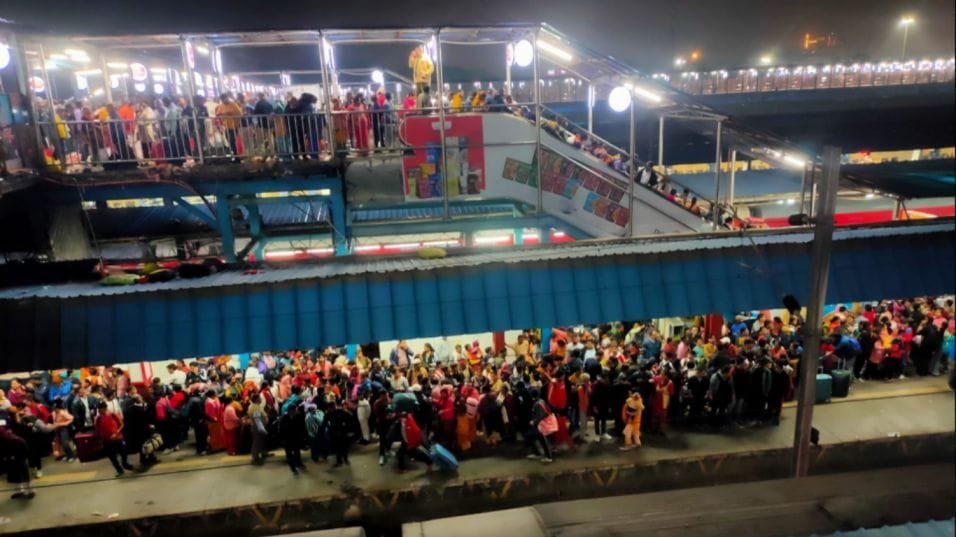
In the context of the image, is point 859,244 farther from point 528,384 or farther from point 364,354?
point 364,354

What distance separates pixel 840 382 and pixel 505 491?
895cm

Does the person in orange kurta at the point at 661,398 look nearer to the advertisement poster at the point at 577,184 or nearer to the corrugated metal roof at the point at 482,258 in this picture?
the corrugated metal roof at the point at 482,258

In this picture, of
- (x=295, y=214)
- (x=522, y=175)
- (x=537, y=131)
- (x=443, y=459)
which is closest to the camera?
(x=443, y=459)

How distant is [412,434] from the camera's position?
11.0 metres

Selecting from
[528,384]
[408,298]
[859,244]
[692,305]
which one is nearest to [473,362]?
[528,384]

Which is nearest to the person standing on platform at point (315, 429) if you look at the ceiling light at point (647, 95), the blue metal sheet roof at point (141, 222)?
the blue metal sheet roof at point (141, 222)

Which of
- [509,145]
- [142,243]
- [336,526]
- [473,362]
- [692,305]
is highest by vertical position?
[509,145]

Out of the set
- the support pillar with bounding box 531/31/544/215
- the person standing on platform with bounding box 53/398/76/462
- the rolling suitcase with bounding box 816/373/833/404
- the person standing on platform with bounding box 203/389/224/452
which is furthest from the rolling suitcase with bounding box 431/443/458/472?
the rolling suitcase with bounding box 816/373/833/404

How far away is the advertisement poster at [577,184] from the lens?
42.5 ft

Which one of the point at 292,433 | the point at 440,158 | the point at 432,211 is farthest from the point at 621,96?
the point at 292,433

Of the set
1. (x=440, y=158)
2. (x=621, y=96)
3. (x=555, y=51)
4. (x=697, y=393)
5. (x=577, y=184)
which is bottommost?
(x=697, y=393)

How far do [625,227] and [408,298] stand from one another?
5992 millimetres

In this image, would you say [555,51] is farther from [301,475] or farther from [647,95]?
[301,475]

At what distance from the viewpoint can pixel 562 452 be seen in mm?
11648
